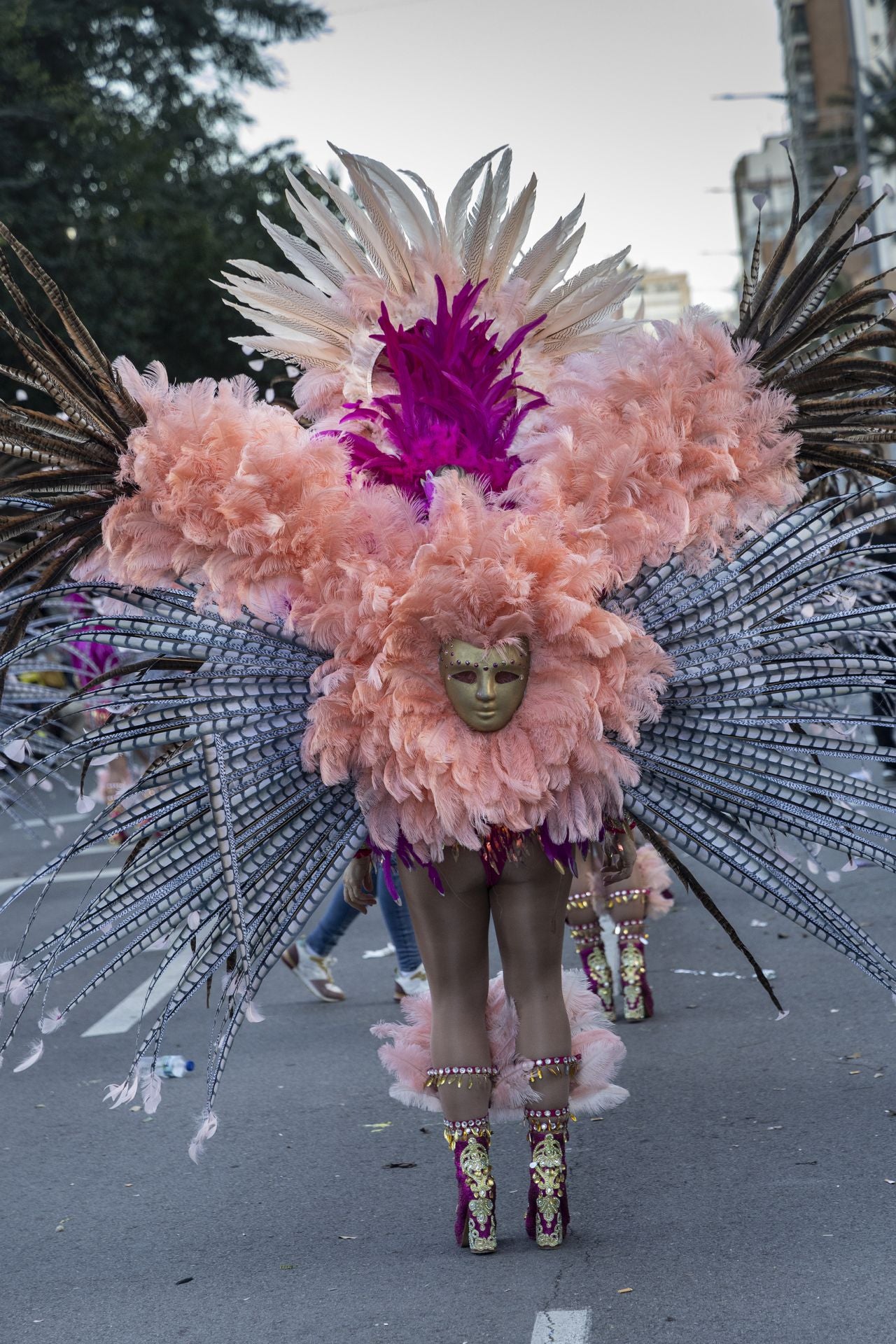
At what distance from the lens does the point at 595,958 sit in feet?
18.6

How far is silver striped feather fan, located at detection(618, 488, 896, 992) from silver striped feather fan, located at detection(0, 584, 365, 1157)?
2.47 feet

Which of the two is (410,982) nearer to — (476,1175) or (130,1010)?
(130,1010)

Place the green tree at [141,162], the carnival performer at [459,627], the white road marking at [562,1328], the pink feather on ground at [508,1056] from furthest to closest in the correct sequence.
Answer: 1. the green tree at [141,162]
2. the pink feather on ground at [508,1056]
3. the carnival performer at [459,627]
4. the white road marking at [562,1328]

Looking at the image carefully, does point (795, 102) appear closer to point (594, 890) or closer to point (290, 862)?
point (594, 890)

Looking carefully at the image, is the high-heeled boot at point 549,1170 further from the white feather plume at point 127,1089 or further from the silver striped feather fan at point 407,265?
the silver striped feather fan at point 407,265

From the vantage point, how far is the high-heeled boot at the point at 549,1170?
11.8 feet

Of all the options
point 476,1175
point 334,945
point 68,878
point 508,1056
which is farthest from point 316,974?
point 68,878

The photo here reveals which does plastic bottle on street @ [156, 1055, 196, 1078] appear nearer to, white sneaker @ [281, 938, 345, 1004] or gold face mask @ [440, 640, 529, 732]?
white sneaker @ [281, 938, 345, 1004]

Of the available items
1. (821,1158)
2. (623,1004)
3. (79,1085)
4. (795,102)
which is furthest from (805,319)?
(795,102)

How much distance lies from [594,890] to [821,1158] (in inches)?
67.4

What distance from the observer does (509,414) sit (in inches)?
Result: 144

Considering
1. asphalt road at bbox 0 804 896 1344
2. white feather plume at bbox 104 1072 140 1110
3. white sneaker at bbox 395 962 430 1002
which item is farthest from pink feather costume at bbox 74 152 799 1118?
white sneaker at bbox 395 962 430 1002

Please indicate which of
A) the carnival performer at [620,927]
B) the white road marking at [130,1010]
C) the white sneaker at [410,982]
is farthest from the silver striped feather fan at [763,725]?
the white road marking at [130,1010]

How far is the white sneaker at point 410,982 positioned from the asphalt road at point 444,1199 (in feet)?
0.65
